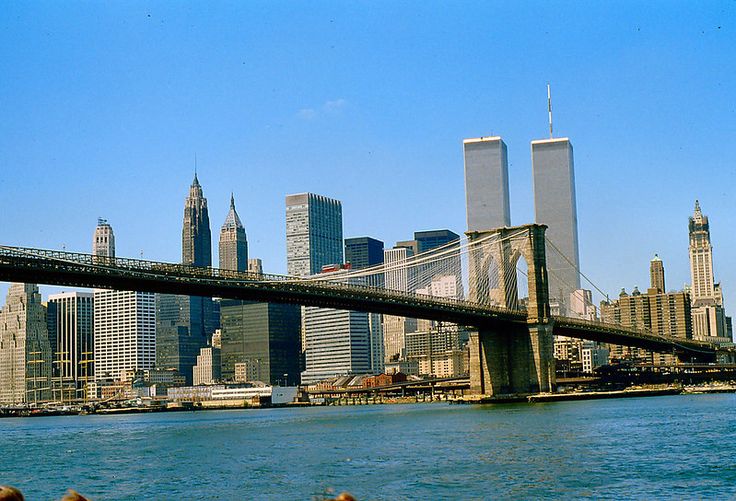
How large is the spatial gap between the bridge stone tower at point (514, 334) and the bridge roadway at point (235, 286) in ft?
4.25

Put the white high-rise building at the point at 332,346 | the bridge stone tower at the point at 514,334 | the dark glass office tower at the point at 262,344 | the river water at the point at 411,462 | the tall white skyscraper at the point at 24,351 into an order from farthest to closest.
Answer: the white high-rise building at the point at 332,346, the dark glass office tower at the point at 262,344, the tall white skyscraper at the point at 24,351, the bridge stone tower at the point at 514,334, the river water at the point at 411,462

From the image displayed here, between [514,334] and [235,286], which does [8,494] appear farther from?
[514,334]

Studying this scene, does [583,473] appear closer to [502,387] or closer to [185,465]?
[185,465]

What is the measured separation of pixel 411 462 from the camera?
3142 centimetres

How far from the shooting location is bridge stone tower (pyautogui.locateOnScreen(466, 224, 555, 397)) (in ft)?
253

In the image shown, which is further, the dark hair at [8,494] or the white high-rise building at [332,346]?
the white high-rise building at [332,346]

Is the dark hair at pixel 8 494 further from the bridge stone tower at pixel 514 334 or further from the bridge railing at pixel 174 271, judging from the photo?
the bridge stone tower at pixel 514 334

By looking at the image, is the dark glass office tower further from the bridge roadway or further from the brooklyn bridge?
the bridge roadway

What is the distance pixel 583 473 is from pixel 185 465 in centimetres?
1294

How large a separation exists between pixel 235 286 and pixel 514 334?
86.3 feet

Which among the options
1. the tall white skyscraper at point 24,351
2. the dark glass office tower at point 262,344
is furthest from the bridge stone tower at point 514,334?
the tall white skyscraper at point 24,351

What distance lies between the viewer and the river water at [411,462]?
25.4m

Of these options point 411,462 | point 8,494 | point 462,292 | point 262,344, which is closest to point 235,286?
point 411,462

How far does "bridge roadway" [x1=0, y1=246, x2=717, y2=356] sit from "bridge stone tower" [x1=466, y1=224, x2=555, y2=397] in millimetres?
1296
